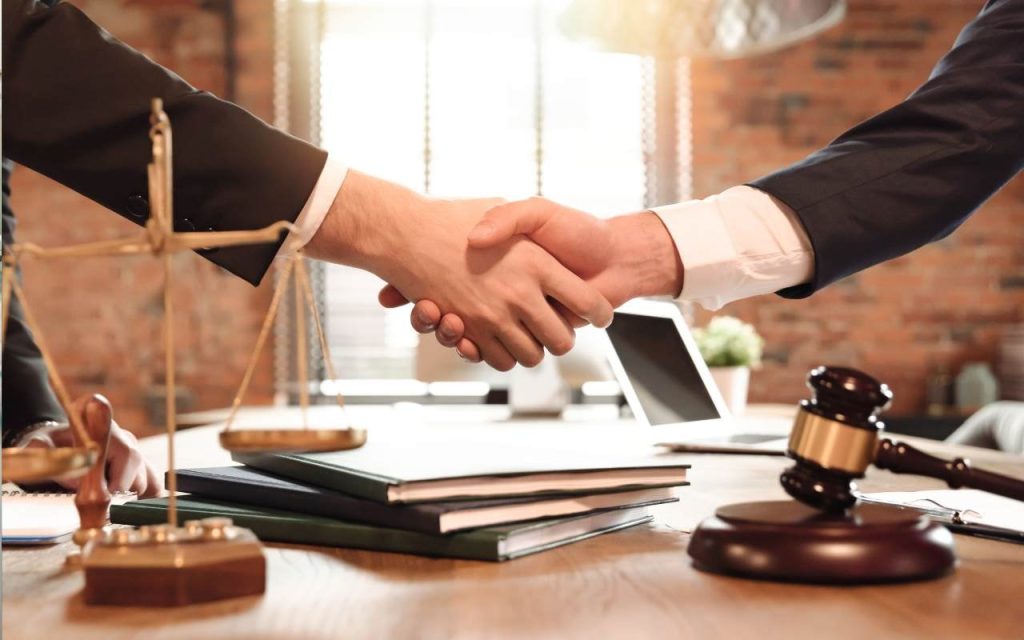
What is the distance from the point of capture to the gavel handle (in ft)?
2.35

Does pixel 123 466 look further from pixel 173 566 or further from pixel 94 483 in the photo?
pixel 173 566

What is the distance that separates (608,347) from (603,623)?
3.70 ft

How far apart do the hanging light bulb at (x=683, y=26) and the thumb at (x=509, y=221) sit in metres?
1.11

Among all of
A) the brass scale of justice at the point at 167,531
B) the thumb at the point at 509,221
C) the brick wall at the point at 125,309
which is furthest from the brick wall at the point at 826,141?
the brass scale of justice at the point at 167,531

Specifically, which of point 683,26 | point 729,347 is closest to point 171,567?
point 683,26

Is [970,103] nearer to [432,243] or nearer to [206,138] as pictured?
[432,243]

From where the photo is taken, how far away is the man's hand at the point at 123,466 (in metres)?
1.06

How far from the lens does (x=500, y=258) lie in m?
1.42

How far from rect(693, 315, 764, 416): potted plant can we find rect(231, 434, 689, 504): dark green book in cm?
183

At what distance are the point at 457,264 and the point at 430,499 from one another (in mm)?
696

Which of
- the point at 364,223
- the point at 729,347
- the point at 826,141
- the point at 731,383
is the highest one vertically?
the point at 826,141

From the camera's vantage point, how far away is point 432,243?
1409 mm

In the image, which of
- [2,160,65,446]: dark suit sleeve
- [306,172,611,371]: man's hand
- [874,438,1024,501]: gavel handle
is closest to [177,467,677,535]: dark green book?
[874,438,1024,501]: gavel handle

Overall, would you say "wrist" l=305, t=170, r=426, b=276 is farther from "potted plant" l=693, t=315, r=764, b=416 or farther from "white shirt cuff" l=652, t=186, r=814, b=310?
"potted plant" l=693, t=315, r=764, b=416
